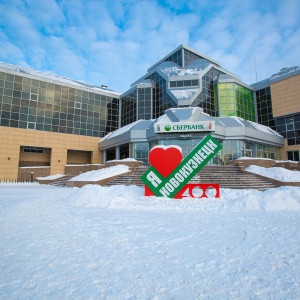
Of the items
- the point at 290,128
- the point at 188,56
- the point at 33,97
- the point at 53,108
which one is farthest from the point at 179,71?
the point at 33,97

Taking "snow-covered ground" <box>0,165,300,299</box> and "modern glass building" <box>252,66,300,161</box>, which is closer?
"snow-covered ground" <box>0,165,300,299</box>

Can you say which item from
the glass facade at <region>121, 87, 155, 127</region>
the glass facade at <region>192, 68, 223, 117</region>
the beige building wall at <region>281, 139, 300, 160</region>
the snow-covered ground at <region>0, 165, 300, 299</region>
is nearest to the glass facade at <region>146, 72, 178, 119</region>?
the glass facade at <region>121, 87, 155, 127</region>

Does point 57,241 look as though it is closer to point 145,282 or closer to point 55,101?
point 145,282

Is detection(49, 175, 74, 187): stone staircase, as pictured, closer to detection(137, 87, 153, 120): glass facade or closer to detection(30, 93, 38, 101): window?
detection(30, 93, 38, 101): window

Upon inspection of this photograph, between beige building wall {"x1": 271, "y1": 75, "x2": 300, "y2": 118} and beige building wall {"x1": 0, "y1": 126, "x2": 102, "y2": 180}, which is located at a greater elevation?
beige building wall {"x1": 271, "y1": 75, "x2": 300, "y2": 118}

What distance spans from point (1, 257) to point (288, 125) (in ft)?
124

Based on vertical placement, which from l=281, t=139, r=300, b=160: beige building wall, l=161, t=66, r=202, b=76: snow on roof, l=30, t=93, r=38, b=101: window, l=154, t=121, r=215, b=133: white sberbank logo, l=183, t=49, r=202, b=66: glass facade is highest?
l=183, t=49, r=202, b=66: glass facade

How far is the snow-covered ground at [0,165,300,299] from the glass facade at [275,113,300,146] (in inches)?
1181

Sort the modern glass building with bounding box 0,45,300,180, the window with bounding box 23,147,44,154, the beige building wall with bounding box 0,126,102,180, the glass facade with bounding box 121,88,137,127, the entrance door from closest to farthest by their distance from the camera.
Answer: the entrance door → the modern glass building with bounding box 0,45,300,180 → the beige building wall with bounding box 0,126,102,180 → the window with bounding box 23,147,44,154 → the glass facade with bounding box 121,88,137,127

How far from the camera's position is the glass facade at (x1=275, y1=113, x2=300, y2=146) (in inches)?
1218

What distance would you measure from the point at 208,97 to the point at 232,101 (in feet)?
13.6

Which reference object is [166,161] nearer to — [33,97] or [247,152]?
[247,152]

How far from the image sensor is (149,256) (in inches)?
133

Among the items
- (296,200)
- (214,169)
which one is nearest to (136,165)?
(214,169)
